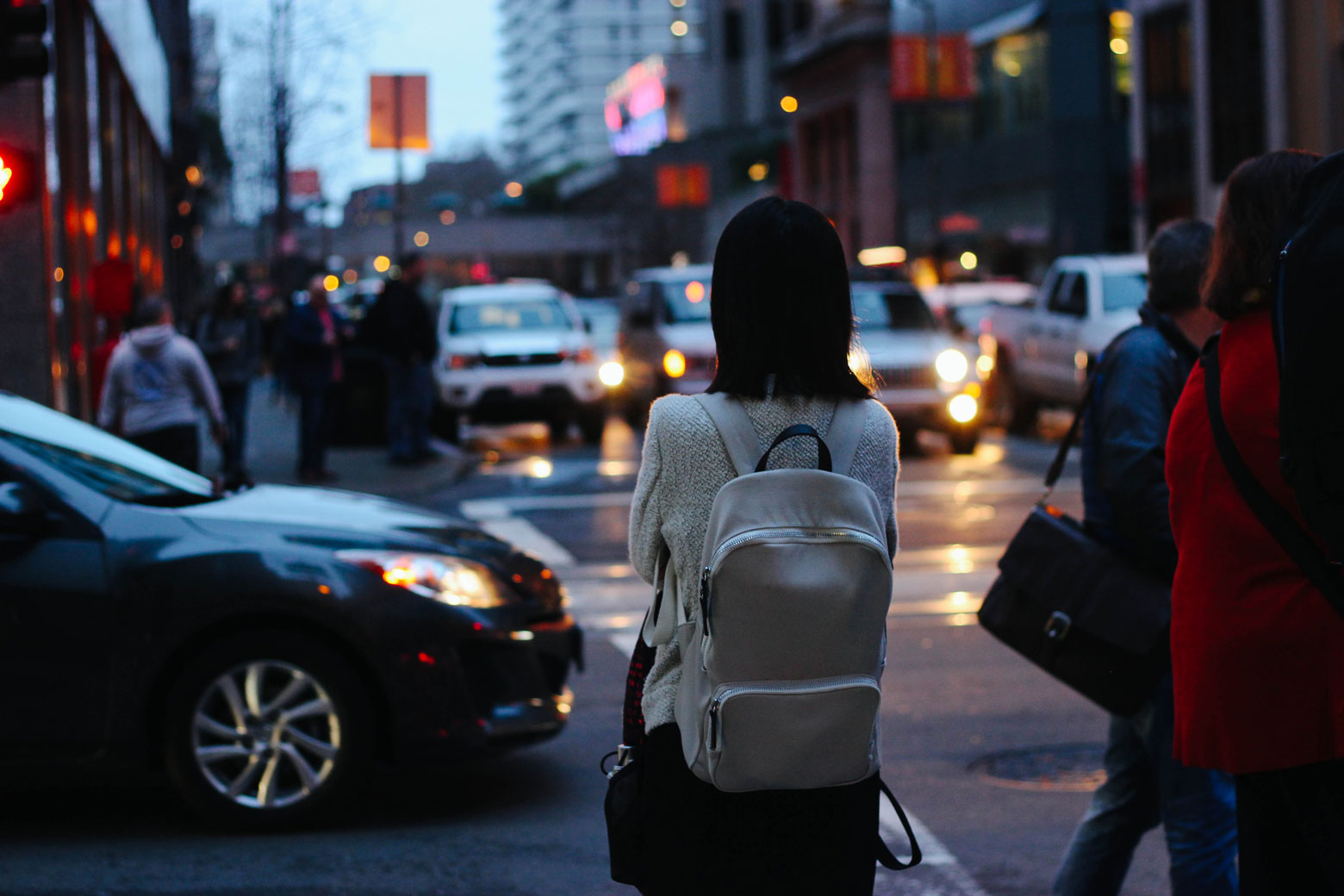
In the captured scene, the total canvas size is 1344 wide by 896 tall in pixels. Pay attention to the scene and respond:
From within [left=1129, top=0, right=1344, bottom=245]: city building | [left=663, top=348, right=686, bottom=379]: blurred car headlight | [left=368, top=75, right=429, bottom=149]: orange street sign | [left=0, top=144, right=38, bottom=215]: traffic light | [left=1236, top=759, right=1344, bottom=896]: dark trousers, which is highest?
[left=1129, top=0, right=1344, bottom=245]: city building

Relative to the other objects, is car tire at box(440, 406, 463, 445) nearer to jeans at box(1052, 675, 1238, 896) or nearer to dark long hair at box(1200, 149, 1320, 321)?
jeans at box(1052, 675, 1238, 896)

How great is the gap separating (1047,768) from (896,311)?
44.2 feet

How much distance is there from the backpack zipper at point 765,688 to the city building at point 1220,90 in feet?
91.3

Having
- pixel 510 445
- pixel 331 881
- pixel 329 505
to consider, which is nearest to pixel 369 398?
pixel 510 445

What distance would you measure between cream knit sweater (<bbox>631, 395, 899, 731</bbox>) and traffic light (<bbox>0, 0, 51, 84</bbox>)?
806 cm

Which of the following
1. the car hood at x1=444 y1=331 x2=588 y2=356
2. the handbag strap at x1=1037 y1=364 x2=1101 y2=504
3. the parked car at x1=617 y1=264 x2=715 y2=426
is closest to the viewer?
the handbag strap at x1=1037 y1=364 x2=1101 y2=504

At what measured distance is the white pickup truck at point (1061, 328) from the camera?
19250 millimetres

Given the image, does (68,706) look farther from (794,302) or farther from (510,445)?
(510,445)

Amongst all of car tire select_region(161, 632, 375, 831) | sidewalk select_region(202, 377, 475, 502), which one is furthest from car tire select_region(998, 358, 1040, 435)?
car tire select_region(161, 632, 375, 831)

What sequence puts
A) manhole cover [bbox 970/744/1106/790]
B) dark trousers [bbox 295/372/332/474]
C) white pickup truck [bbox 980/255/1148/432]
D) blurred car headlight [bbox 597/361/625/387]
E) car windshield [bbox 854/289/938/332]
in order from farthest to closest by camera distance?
blurred car headlight [bbox 597/361/625/387], car windshield [bbox 854/289/938/332], white pickup truck [bbox 980/255/1148/432], dark trousers [bbox 295/372/332/474], manhole cover [bbox 970/744/1106/790]

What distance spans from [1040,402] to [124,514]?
56.2 ft

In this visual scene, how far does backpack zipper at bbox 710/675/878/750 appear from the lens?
2.77 metres

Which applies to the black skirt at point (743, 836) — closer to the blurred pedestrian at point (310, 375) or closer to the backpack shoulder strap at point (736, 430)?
the backpack shoulder strap at point (736, 430)

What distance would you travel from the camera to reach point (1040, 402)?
21.8 metres
